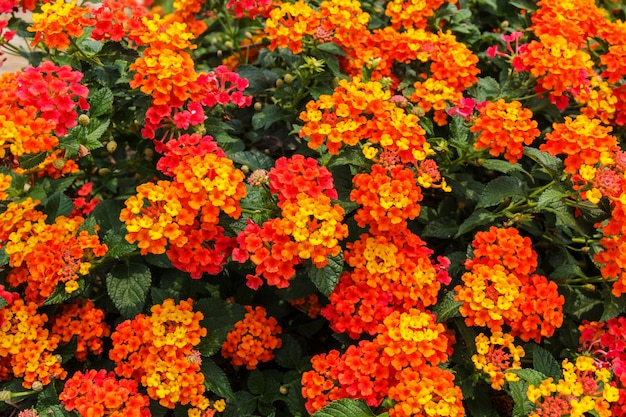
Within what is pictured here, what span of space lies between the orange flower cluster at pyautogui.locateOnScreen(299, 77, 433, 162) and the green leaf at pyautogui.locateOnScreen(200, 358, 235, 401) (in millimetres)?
842

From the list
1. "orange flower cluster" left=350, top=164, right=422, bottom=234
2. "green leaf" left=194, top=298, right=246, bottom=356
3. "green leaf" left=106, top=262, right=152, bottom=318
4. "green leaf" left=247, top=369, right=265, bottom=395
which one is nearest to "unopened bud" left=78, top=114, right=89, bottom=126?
"green leaf" left=106, top=262, right=152, bottom=318

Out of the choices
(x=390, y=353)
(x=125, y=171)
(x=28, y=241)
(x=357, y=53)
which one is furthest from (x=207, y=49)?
→ (x=390, y=353)

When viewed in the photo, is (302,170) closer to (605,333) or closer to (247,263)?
(247,263)

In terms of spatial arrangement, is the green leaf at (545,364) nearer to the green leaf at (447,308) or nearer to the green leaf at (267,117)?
the green leaf at (447,308)

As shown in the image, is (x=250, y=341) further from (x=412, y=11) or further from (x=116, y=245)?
(x=412, y=11)

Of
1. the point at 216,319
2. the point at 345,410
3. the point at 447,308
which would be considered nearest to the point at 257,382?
the point at 216,319

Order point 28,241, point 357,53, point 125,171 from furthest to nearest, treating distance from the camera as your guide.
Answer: point 125,171
point 357,53
point 28,241

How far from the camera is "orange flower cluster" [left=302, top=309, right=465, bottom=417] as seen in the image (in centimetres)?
172

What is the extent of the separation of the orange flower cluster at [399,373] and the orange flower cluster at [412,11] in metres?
1.38

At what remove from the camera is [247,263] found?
2.17 metres

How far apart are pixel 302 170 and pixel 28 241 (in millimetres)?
990

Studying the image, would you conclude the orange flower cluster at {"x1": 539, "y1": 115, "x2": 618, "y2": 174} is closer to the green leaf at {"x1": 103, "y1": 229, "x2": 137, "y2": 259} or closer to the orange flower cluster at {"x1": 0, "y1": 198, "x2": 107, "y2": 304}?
the green leaf at {"x1": 103, "y1": 229, "x2": 137, "y2": 259}

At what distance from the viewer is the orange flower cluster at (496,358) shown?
1.94 m

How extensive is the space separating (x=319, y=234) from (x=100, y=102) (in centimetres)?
102
